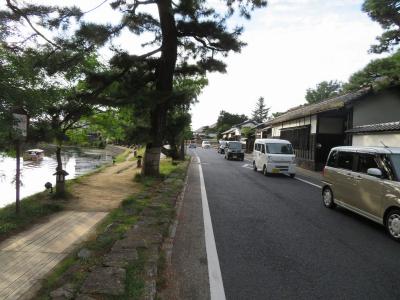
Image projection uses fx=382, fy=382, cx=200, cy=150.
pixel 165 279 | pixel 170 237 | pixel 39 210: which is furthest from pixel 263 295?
pixel 39 210

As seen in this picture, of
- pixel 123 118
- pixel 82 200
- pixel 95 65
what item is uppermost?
pixel 95 65

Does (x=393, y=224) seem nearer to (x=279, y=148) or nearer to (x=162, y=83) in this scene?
(x=162, y=83)

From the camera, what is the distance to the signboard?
7043 millimetres

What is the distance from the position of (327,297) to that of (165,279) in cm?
197

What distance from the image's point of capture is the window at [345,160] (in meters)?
9.34

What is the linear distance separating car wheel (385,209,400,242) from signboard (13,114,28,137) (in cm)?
731

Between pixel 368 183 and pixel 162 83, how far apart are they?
9.84 m

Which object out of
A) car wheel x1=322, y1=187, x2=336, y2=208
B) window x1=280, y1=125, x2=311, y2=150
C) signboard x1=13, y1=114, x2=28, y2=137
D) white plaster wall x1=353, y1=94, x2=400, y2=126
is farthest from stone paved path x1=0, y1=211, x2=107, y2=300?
window x1=280, y1=125, x2=311, y2=150

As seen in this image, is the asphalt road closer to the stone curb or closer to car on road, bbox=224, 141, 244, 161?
the stone curb

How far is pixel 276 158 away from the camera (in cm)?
1941

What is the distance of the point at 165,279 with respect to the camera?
15.9ft

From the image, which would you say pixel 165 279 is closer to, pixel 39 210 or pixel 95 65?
pixel 39 210

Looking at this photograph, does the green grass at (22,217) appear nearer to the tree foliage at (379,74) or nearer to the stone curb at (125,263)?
the stone curb at (125,263)

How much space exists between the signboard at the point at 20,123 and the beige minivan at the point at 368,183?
22.9 feet
